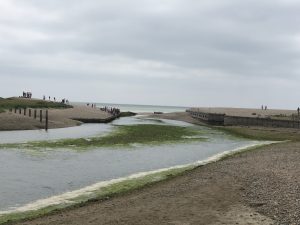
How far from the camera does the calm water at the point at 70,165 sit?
21703 mm

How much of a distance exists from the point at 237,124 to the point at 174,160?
56.2 metres

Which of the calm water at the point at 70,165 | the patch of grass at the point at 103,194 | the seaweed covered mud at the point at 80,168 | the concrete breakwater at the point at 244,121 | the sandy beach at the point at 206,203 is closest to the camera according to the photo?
the sandy beach at the point at 206,203

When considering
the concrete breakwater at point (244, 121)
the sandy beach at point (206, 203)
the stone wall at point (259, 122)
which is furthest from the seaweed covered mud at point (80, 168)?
the concrete breakwater at point (244, 121)

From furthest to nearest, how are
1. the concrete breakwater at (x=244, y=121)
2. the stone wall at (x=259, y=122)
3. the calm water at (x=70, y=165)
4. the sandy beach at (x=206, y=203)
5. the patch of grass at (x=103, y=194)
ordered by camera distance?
the concrete breakwater at (x=244, y=121), the stone wall at (x=259, y=122), the calm water at (x=70, y=165), the patch of grass at (x=103, y=194), the sandy beach at (x=206, y=203)

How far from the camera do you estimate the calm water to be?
21.7 metres

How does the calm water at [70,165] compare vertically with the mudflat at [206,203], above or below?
below

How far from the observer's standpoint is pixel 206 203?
1664 cm

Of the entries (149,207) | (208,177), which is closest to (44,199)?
(149,207)

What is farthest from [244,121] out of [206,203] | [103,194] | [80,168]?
[206,203]

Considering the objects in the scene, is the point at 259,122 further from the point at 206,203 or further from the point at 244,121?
the point at 206,203

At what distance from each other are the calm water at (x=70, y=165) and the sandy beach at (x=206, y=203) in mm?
4394

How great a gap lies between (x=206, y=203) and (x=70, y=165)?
15604 millimetres

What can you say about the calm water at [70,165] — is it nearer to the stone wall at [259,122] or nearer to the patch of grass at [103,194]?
the patch of grass at [103,194]

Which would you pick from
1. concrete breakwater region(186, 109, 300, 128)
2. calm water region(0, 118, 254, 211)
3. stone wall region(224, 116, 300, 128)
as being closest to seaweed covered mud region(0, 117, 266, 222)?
calm water region(0, 118, 254, 211)
